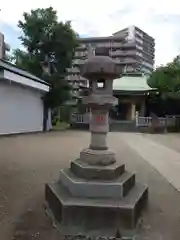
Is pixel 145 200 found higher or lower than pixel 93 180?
lower

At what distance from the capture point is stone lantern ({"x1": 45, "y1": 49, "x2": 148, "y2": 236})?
399 cm

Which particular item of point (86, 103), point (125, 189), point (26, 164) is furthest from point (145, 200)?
point (26, 164)

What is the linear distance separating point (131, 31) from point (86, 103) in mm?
79358

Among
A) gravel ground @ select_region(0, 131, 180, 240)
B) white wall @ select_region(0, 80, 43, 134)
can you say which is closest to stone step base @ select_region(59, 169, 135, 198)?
gravel ground @ select_region(0, 131, 180, 240)

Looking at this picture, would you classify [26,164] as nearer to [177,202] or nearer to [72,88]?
[177,202]

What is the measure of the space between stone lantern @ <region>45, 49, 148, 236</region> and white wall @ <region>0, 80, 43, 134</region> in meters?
12.6

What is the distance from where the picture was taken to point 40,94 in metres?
23.1

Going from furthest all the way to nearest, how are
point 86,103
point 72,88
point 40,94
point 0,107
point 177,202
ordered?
point 72,88, point 40,94, point 0,107, point 177,202, point 86,103

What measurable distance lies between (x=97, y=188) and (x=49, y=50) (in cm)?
2021

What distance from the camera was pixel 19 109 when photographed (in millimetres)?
19125

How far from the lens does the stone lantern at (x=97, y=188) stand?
3.99 meters

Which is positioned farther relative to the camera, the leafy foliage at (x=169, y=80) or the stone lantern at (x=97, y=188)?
the leafy foliage at (x=169, y=80)

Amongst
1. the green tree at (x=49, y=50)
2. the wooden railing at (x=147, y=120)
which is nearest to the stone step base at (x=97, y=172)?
the green tree at (x=49, y=50)

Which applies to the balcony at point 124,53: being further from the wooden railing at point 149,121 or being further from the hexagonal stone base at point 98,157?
the hexagonal stone base at point 98,157
